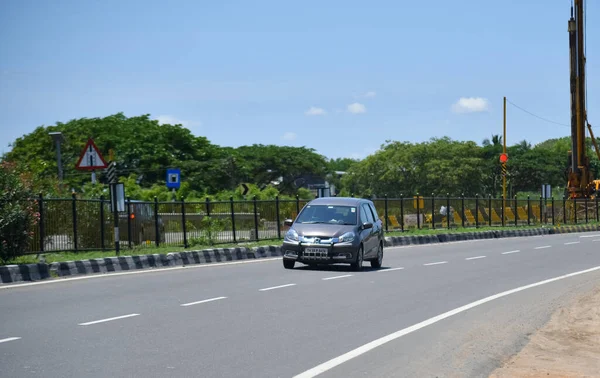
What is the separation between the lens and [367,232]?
2095 centimetres

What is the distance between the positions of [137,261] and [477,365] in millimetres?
13707

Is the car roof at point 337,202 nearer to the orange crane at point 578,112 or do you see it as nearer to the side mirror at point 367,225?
the side mirror at point 367,225

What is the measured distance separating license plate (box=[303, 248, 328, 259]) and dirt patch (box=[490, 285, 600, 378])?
7.08 metres

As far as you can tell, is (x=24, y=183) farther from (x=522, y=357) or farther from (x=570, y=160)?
(x=570, y=160)

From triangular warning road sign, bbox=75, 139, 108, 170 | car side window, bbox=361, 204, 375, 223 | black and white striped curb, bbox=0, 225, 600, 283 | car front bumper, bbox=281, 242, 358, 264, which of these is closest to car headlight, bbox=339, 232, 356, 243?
car front bumper, bbox=281, 242, 358, 264

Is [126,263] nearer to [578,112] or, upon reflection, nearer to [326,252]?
[326,252]

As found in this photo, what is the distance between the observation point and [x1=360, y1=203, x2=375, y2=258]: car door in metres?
20.6

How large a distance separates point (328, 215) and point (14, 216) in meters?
6.93

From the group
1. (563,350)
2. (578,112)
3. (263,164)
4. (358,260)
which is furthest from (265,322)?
Result: (263,164)

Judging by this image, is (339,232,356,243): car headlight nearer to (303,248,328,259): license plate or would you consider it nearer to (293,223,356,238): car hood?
(293,223,356,238): car hood

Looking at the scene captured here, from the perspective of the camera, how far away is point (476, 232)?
142ft

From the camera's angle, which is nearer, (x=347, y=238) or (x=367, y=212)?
(x=347, y=238)

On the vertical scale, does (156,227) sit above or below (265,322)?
above

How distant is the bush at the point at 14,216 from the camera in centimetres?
1848
